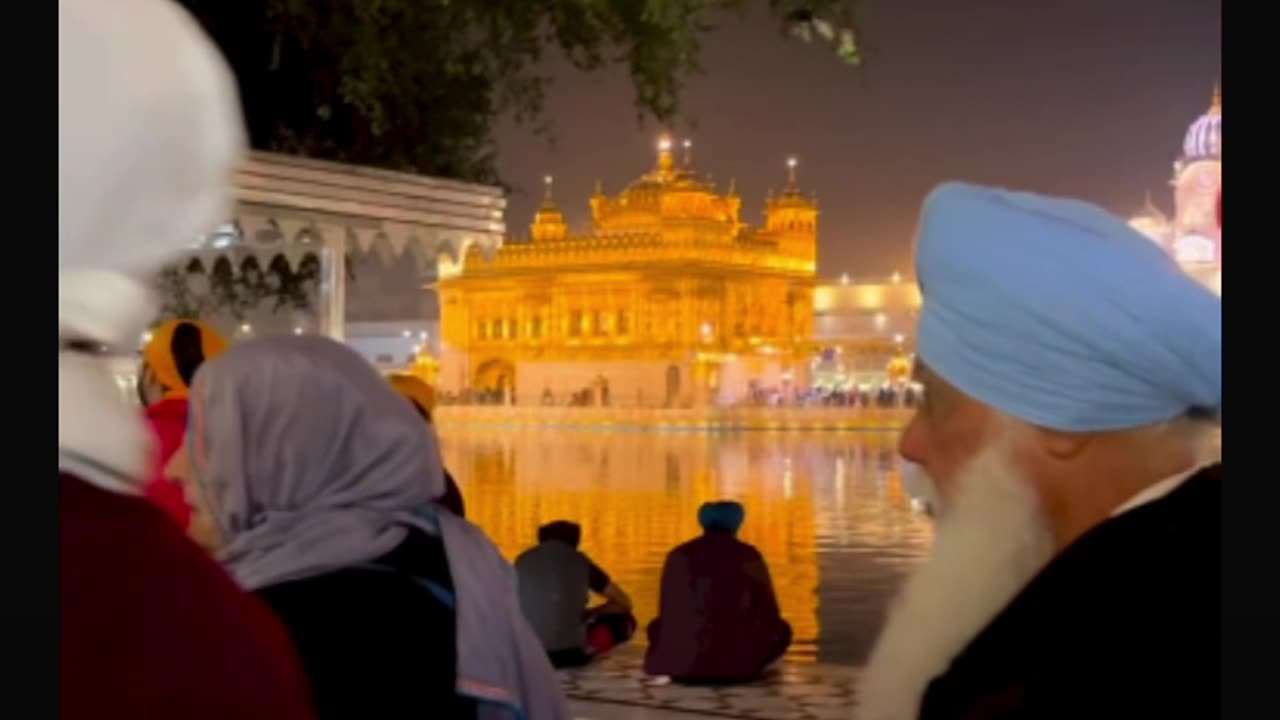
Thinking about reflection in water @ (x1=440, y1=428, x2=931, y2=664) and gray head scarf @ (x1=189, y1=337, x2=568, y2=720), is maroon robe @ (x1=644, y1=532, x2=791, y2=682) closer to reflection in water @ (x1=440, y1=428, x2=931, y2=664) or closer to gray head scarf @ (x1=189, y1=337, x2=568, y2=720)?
reflection in water @ (x1=440, y1=428, x2=931, y2=664)

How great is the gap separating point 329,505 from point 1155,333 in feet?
2.76

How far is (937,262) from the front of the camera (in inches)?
46.6

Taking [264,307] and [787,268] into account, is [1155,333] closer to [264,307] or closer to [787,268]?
[264,307]

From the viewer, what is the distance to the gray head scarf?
5.20 feet

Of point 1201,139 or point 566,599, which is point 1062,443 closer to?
point 566,599

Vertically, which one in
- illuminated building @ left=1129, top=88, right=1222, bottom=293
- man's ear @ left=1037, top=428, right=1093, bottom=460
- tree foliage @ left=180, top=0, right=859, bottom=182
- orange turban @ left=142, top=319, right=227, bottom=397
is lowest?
man's ear @ left=1037, top=428, right=1093, bottom=460

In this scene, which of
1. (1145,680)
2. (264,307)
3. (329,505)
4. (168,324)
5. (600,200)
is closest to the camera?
(1145,680)

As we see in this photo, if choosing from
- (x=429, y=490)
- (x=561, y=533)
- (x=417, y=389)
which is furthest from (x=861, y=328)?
(x=429, y=490)

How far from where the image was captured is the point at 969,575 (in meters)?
1.17

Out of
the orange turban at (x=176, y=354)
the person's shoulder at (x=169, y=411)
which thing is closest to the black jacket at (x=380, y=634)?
the person's shoulder at (x=169, y=411)

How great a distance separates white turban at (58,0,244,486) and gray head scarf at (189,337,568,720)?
0.73 m

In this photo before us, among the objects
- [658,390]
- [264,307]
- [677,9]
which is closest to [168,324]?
[677,9]

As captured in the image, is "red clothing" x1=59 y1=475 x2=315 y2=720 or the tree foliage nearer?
"red clothing" x1=59 y1=475 x2=315 y2=720

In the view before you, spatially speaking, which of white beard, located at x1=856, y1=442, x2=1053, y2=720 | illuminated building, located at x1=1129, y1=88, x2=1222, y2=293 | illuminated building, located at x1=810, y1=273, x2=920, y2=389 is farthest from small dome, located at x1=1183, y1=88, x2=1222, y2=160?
white beard, located at x1=856, y1=442, x2=1053, y2=720
